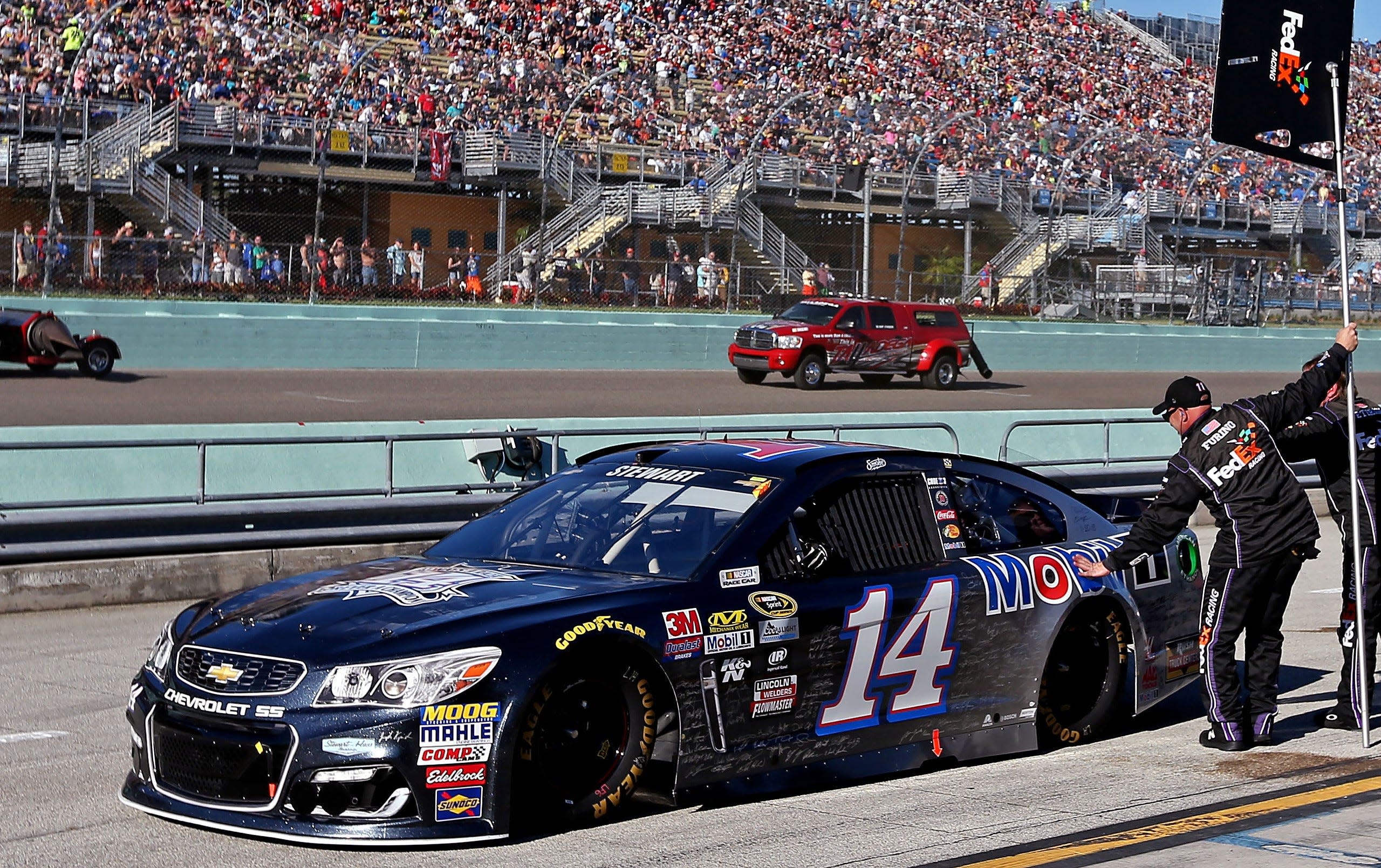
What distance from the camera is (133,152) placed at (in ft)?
98.3

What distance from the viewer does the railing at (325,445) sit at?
36.1 ft

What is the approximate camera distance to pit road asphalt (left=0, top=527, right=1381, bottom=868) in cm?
504

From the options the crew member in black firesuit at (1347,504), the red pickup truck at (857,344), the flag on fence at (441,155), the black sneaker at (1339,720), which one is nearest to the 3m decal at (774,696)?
the crew member in black firesuit at (1347,504)

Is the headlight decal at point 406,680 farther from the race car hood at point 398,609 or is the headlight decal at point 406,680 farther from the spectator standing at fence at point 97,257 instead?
the spectator standing at fence at point 97,257

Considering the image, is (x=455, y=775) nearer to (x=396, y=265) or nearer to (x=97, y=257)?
(x=97, y=257)

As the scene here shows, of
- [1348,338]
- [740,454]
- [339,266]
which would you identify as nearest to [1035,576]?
[740,454]

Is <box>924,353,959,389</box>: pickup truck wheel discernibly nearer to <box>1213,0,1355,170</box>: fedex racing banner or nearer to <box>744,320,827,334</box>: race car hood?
<box>744,320,827,334</box>: race car hood

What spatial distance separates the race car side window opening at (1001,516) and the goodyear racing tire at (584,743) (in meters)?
1.82

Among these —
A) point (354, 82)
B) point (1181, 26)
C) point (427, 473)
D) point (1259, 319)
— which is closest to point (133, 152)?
point (354, 82)

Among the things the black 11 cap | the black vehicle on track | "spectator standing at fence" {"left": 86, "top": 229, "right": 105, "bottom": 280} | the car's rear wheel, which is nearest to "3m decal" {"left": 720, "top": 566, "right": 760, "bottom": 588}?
the black 11 cap

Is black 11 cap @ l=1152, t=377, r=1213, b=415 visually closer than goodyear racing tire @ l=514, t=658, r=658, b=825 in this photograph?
No

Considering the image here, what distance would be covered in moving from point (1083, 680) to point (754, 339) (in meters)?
22.2

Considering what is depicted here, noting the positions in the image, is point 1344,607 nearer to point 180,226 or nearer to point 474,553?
point 474,553

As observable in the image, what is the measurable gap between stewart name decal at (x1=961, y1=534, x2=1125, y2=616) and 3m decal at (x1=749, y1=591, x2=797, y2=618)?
39.1 inches
